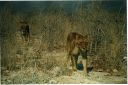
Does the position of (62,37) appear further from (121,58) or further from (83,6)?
(121,58)

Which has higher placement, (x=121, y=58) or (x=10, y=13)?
(x=10, y=13)

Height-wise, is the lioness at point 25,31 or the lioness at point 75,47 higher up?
the lioness at point 25,31

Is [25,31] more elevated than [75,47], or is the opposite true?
[25,31]

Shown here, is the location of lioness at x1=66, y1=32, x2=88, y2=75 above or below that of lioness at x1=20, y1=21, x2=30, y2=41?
below

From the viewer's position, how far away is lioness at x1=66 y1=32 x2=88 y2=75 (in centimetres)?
336

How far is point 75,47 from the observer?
11.1 feet

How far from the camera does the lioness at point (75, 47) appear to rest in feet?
11.0

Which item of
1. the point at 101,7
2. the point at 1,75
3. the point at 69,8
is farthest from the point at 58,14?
the point at 1,75

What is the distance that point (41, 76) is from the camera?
335 centimetres

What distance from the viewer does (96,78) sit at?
3334 mm

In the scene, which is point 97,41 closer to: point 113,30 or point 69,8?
point 113,30

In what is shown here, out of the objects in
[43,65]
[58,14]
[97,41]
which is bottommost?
[43,65]

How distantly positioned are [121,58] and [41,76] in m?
1.01

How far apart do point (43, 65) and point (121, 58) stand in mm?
970
